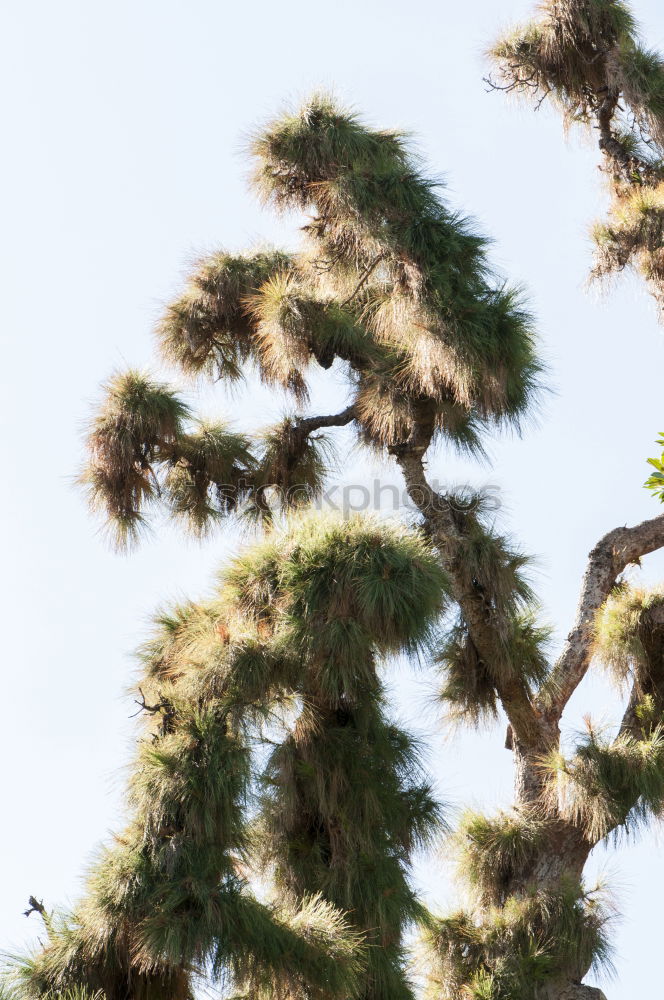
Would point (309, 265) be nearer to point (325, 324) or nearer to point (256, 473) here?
point (325, 324)

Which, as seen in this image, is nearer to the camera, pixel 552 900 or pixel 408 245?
pixel 552 900

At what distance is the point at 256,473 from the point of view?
4848mm

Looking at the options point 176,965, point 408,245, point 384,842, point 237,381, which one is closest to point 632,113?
point 408,245

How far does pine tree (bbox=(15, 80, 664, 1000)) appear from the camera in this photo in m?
3.21

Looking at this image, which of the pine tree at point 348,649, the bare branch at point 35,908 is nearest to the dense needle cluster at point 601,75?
the pine tree at point 348,649

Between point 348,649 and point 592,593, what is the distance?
118 cm

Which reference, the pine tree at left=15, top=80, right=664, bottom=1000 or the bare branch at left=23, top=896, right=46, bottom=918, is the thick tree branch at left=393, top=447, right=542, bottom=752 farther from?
the bare branch at left=23, top=896, right=46, bottom=918

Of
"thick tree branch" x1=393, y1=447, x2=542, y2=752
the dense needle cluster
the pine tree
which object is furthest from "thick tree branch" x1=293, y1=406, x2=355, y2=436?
the dense needle cluster

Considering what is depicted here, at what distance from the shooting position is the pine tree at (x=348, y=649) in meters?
3.21

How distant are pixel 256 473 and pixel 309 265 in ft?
2.48

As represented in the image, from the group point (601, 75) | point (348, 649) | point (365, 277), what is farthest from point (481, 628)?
point (601, 75)

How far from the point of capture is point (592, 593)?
14.1ft

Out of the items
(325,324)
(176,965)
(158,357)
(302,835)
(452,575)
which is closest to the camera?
(176,965)

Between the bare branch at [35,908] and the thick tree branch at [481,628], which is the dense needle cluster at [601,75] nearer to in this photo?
the thick tree branch at [481,628]
